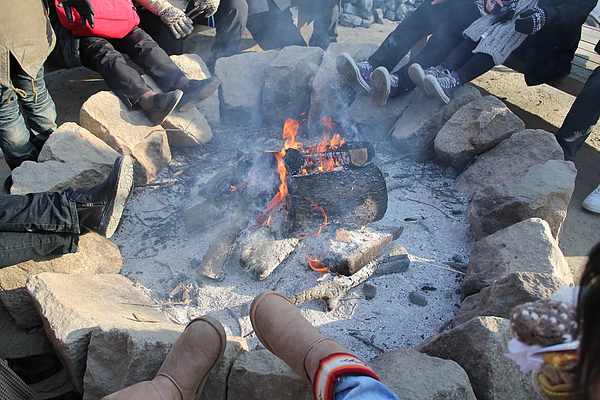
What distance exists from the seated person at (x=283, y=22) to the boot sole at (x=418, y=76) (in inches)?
89.0

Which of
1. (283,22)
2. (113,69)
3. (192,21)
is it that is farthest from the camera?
(283,22)

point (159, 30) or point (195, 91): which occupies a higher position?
point (159, 30)

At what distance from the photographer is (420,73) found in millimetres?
3604

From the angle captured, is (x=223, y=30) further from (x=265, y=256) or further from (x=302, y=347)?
(x=302, y=347)

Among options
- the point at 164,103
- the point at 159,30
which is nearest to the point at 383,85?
the point at 164,103

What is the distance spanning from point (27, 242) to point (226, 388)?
4.56 feet

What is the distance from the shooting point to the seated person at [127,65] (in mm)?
3414

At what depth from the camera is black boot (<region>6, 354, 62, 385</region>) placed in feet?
6.83

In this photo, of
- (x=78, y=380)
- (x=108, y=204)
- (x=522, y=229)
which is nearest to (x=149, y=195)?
(x=108, y=204)

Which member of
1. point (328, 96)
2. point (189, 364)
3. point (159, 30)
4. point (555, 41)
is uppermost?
point (555, 41)

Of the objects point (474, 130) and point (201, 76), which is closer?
point (474, 130)

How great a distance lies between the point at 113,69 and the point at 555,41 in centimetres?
382

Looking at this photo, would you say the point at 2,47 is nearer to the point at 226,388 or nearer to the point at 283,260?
the point at 283,260

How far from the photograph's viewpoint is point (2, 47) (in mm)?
2756
